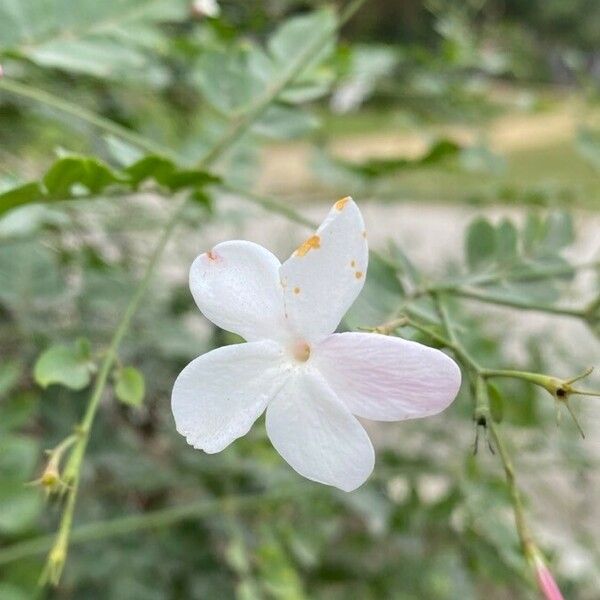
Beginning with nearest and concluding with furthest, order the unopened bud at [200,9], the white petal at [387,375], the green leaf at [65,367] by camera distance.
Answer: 1. the white petal at [387,375]
2. the green leaf at [65,367]
3. the unopened bud at [200,9]

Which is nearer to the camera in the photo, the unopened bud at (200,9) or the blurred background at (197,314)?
the blurred background at (197,314)

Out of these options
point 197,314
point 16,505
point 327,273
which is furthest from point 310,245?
point 197,314

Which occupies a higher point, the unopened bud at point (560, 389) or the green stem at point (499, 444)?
the unopened bud at point (560, 389)

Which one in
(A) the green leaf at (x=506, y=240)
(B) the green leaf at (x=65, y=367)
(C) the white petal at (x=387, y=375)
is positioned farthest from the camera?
(A) the green leaf at (x=506, y=240)

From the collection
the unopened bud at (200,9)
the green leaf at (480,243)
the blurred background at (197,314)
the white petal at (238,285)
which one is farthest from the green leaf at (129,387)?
the unopened bud at (200,9)

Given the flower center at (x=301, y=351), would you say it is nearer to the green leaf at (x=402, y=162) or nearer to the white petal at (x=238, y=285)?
the white petal at (x=238, y=285)

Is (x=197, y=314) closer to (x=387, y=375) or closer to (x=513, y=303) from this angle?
(x=513, y=303)

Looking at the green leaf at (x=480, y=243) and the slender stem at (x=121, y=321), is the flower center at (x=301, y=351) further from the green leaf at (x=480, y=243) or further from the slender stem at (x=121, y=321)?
the green leaf at (x=480, y=243)

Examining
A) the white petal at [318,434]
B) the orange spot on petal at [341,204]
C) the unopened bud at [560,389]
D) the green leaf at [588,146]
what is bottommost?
the green leaf at [588,146]
